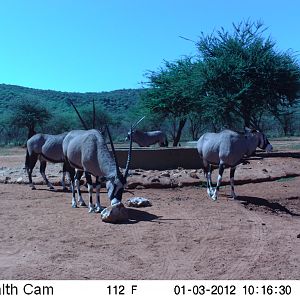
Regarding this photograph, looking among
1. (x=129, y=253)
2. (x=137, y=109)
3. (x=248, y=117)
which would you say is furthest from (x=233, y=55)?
(x=129, y=253)

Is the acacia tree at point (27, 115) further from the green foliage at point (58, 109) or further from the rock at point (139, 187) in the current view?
the rock at point (139, 187)

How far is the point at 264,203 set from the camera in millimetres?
12094

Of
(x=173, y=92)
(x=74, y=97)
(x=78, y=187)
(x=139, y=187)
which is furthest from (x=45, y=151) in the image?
(x=74, y=97)

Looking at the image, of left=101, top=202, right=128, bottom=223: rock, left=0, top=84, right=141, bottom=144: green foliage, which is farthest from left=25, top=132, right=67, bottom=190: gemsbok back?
left=0, top=84, right=141, bottom=144: green foliage

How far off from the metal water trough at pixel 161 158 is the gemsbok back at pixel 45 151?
103 inches

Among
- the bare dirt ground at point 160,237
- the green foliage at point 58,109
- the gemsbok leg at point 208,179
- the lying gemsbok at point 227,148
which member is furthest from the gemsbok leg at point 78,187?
the green foliage at point 58,109

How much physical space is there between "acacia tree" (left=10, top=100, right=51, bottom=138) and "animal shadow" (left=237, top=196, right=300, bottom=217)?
40.7 meters

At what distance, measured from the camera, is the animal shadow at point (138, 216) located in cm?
962

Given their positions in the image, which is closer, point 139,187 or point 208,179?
point 208,179

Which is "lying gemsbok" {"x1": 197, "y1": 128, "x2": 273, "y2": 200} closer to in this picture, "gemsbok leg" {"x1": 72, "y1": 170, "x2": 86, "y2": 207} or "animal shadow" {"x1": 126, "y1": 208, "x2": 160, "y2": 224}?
"animal shadow" {"x1": 126, "y1": 208, "x2": 160, "y2": 224}

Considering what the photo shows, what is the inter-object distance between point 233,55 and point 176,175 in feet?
38.3

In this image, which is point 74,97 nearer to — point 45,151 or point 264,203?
point 45,151

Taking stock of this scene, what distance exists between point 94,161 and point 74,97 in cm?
6673

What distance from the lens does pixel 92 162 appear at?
431 inches
